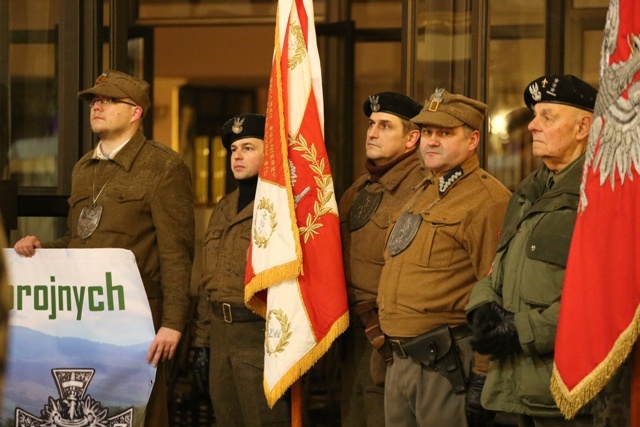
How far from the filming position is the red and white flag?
15.3 feet

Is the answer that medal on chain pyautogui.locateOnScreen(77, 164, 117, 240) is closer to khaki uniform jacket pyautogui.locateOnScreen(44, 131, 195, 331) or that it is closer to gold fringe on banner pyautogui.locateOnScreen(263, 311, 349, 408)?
khaki uniform jacket pyautogui.locateOnScreen(44, 131, 195, 331)

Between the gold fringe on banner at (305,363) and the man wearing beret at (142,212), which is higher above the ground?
the man wearing beret at (142,212)

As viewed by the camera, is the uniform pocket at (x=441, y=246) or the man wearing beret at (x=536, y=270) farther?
the uniform pocket at (x=441, y=246)

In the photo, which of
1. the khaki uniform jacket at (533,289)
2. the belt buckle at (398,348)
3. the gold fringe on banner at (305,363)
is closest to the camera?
the khaki uniform jacket at (533,289)

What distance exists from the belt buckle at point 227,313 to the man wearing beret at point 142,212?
155 mm

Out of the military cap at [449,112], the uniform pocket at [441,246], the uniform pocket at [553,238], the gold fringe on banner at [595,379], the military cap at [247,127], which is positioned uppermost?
the military cap at [449,112]

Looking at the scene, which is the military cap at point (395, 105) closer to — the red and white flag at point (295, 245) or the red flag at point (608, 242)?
the red and white flag at point (295, 245)

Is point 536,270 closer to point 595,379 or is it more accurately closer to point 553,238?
point 553,238

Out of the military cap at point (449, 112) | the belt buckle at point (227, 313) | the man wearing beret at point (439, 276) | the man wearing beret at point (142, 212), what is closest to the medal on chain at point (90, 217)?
the man wearing beret at point (142, 212)

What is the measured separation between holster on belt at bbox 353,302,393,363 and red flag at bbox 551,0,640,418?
4.31 feet

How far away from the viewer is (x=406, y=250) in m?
4.26

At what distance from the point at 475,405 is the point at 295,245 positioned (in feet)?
3.39

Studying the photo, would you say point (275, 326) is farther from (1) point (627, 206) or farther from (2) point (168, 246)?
(1) point (627, 206)

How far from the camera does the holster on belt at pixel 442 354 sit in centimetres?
413
